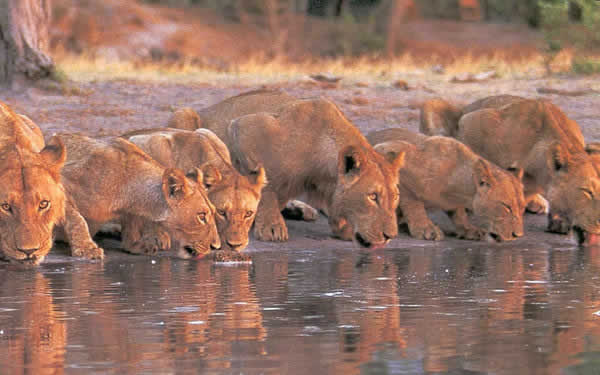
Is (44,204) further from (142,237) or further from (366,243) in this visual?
(366,243)

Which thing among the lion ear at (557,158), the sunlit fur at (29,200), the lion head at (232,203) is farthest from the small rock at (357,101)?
the sunlit fur at (29,200)

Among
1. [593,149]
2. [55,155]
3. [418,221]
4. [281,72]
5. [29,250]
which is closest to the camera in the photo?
[29,250]

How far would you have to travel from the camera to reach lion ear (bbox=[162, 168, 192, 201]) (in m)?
8.62

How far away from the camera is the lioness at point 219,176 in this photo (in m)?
8.84

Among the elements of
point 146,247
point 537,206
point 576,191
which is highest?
point 576,191

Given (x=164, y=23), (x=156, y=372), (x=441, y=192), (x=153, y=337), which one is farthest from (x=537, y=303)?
(x=164, y=23)

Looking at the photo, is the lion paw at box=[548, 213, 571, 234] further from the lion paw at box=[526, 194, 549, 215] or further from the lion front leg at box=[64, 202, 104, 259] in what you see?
the lion front leg at box=[64, 202, 104, 259]

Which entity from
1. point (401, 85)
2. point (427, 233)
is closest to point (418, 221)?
point (427, 233)

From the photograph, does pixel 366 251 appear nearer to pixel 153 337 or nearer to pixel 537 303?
pixel 537 303

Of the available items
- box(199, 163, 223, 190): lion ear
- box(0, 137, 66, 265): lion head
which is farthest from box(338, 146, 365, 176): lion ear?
box(0, 137, 66, 265): lion head

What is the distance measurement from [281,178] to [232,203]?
1.29 m

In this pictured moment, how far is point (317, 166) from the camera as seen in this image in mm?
10047

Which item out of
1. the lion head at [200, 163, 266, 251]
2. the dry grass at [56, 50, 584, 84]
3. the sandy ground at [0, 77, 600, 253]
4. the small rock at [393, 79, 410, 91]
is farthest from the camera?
the dry grass at [56, 50, 584, 84]

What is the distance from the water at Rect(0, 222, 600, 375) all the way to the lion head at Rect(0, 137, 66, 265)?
186mm
